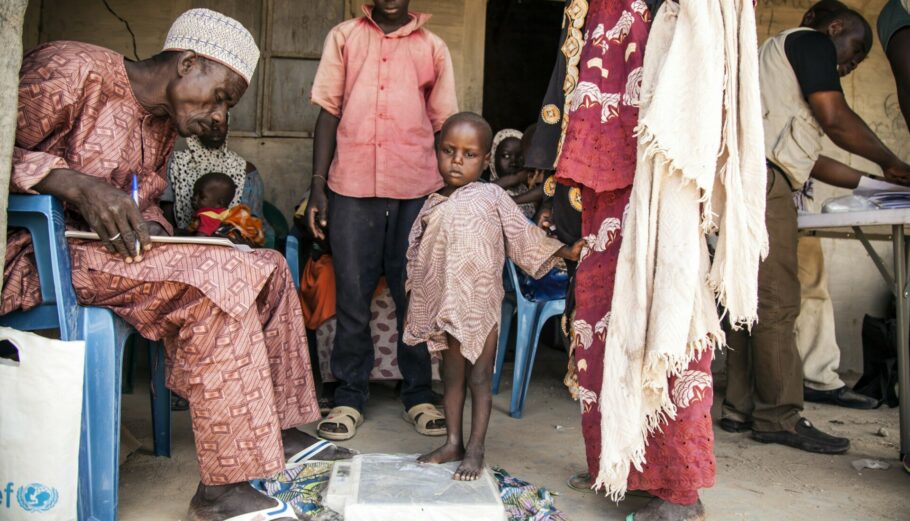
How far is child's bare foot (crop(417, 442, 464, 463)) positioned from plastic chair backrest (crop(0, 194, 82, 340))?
1.17m

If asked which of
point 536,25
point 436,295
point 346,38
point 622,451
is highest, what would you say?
point 536,25

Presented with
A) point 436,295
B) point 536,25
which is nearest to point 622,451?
point 436,295

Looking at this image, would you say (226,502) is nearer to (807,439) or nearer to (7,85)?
(7,85)

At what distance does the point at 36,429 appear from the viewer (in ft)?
6.39

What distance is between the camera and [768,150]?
3408 mm

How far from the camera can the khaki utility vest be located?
3.41m

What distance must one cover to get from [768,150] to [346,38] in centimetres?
193

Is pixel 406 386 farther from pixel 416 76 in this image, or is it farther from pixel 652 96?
pixel 652 96

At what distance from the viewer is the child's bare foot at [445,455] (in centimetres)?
267

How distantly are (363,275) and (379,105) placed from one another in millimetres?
766

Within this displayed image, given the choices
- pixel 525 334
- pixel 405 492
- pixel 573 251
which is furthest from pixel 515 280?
pixel 405 492

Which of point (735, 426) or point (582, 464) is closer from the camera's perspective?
point (582, 464)

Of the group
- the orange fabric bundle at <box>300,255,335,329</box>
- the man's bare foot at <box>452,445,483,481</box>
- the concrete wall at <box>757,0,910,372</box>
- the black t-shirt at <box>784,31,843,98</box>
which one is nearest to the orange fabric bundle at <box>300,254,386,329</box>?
the orange fabric bundle at <box>300,255,335,329</box>

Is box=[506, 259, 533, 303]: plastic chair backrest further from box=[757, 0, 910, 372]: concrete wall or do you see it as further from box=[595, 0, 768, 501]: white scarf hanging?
box=[757, 0, 910, 372]: concrete wall
